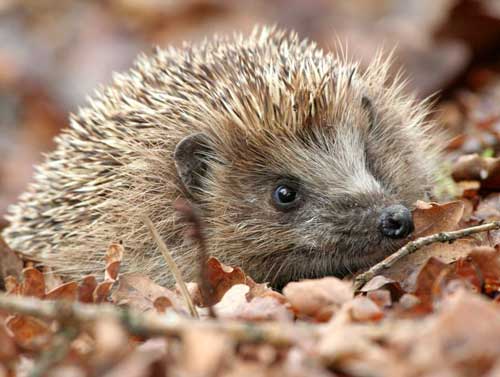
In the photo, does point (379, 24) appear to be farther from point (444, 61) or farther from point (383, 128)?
point (383, 128)

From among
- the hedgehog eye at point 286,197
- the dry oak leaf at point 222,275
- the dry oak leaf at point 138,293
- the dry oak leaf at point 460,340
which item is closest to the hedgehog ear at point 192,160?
the hedgehog eye at point 286,197

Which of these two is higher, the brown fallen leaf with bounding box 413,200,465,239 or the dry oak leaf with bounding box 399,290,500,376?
the brown fallen leaf with bounding box 413,200,465,239

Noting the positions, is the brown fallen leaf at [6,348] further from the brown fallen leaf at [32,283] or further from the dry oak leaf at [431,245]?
the dry oak leaf at [431,245]

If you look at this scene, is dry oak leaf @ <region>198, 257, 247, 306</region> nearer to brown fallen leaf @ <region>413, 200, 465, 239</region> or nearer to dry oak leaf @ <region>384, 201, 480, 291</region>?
dry oak leaf @ <region>384, 201, 480, 291</region>

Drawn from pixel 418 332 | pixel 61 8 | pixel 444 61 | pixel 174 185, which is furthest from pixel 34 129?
pixel 418 332

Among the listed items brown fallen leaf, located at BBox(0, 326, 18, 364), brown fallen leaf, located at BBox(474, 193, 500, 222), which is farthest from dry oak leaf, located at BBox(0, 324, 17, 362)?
brown fallen leaf, located at BBox(474, 193, 500, 222)

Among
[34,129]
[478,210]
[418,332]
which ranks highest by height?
[34,129]

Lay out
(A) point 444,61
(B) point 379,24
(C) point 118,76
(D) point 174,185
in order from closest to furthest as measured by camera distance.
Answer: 1. (D) point 174,185
2. (C) point 118,76
3. (A) point 444,61
4. (B) point 379,24

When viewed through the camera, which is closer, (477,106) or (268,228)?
(268,228)
